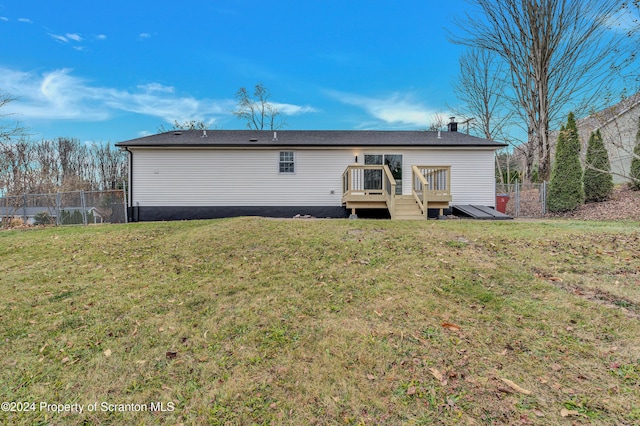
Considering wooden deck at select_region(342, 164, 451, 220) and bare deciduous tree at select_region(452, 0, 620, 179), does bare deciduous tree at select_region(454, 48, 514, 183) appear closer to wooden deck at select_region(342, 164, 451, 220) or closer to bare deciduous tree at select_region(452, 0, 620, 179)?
bare deciduous tree at select_region(452, 0, 620, 179)

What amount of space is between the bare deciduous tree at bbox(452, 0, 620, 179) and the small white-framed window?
45.9ft

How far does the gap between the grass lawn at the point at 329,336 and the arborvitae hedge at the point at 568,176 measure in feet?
27.0

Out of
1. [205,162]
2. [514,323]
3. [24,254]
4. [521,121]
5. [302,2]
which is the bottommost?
[514,323]

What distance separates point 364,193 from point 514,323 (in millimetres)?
8454

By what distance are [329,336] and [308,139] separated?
11211 mm

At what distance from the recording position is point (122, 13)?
44.5 feet

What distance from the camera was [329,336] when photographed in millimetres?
3068

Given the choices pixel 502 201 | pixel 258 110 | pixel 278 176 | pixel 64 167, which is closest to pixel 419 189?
pixel 502 201

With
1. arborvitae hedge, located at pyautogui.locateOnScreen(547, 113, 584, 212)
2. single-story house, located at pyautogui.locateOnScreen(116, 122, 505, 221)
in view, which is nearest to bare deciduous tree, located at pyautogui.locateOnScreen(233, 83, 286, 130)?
single-story house, located at pyautogui.locateOnScreen(116, 122, 505, 221)

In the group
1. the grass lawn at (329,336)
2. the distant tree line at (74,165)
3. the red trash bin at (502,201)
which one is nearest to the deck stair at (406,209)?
the grass lawn at (329,336)

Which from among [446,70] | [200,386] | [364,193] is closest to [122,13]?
[364,193]

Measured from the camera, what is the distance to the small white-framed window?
12734 millimetres

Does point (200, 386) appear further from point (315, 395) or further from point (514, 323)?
point (514, 323)

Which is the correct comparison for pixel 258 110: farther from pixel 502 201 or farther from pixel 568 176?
pixel 568 176
